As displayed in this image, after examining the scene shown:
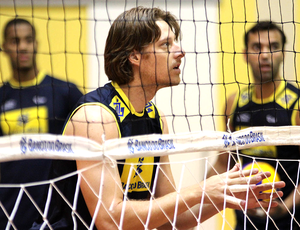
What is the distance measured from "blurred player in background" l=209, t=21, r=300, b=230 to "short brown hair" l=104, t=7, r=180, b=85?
2.07 feet

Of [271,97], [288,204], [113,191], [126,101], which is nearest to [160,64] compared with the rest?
[126,101]

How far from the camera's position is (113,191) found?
4.24ft

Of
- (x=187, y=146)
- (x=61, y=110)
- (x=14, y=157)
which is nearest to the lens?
(x=14, y=157)

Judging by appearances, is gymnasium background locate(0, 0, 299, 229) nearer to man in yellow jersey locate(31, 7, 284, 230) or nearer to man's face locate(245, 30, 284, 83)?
man's face locate(245, 30, 284, 83)

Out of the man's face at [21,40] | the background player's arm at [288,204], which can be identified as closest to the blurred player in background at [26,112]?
the man's face at [21,40]

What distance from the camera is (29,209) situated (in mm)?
1907

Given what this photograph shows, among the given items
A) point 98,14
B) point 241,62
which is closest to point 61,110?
point 98,14

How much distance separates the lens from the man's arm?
4.22ft

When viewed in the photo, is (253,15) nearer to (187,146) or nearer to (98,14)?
(98,14)

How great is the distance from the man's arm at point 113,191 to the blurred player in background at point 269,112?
71 centimetres

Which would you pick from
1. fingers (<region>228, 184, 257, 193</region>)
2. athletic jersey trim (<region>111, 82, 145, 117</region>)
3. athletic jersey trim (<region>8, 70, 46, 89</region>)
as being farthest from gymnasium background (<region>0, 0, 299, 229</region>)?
fingers (<region>228, 184, 257, 193</region>)

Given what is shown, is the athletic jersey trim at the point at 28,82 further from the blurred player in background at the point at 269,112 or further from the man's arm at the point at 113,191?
the blurred player in background at the point at 269,112

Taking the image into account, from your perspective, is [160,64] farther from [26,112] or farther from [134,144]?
[26,112]

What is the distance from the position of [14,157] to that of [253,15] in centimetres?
231
